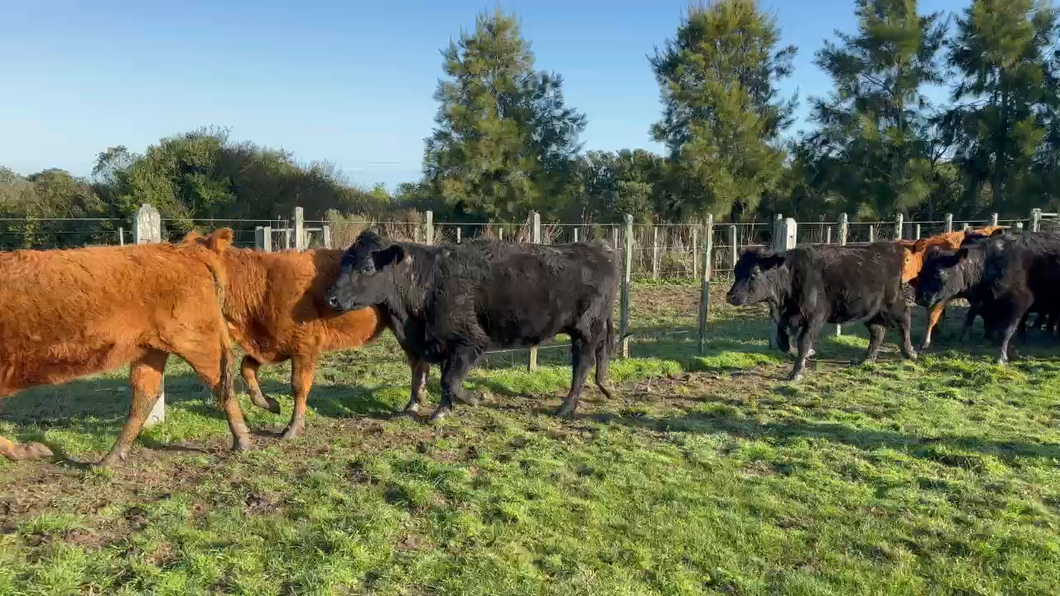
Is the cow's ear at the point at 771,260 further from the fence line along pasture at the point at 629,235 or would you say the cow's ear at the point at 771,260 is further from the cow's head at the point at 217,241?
the cow's head at the point at 217,241

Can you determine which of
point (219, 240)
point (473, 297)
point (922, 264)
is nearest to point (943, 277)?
point (922, 264)

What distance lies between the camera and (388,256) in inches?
282

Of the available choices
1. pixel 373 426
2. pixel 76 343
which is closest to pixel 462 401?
pixel 373 426

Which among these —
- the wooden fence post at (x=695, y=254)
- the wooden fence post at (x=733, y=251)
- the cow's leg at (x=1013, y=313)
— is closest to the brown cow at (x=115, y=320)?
the wooden fence post at (x=733, y=251)

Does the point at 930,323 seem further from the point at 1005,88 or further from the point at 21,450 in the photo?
the point at 1005,88

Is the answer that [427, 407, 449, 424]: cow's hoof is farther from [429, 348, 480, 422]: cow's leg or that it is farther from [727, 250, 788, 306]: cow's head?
[727, 250, 788, 306]: cow's head

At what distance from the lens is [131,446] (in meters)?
5.80

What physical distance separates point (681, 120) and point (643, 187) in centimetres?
390

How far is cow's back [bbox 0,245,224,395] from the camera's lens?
503cm

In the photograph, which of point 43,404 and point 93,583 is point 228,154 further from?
point 93,583

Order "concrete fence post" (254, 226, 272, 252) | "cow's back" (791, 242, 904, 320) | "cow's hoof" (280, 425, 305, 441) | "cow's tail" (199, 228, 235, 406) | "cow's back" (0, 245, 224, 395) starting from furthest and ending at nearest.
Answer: "concrete fence post" (254, 226, 272, 252)
"cow's back" (791, 242, 904, 320)
"cow's hoof" (280, 425, 305, 441)
"cow's tail" (199, 228, 235, 406)
"cow's back" (0, 245, 224, 395)

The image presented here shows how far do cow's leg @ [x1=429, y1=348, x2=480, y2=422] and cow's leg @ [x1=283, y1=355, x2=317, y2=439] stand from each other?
120 cm

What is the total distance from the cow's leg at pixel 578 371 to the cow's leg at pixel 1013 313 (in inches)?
253

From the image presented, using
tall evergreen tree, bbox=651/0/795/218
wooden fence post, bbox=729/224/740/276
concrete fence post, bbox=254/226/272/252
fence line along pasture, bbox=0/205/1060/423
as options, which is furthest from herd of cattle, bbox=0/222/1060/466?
tall evergreen tree, bbox=651/0/795/218
